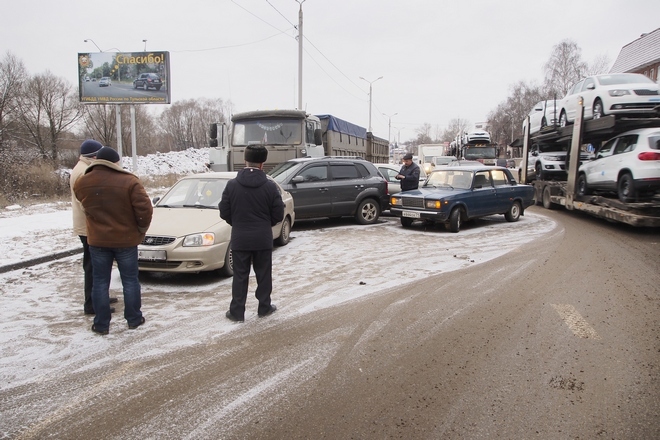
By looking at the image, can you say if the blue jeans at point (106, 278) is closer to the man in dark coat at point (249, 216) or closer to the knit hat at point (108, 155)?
the knit hat at point (108, 155)

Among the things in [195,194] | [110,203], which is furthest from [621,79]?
[110,203]

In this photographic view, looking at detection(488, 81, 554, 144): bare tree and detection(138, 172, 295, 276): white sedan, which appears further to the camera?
detection(488, 81, 554, 144): bare tree

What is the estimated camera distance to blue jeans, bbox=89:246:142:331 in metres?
4.43

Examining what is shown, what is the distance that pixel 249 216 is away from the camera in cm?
465

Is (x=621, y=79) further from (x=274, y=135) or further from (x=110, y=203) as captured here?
(x=110, y=203)

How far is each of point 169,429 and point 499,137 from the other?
271 feet

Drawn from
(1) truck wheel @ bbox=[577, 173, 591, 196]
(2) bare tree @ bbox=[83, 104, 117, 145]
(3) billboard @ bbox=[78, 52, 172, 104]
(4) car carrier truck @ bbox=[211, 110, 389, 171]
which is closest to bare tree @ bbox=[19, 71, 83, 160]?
(2) bare tree @ bbox=[83, 104, 117, 145]

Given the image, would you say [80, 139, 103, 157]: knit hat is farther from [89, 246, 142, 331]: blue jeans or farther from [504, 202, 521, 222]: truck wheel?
[504, 202, 521, 222]: truck wheel

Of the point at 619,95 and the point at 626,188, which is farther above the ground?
the point at 619,95

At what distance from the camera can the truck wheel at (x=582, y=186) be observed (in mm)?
12633

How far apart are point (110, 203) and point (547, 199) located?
1496 cm

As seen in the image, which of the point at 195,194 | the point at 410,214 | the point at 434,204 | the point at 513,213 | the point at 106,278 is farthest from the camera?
the point at 513,213

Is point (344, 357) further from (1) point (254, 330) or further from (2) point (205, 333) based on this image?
(2) point (205, 333)

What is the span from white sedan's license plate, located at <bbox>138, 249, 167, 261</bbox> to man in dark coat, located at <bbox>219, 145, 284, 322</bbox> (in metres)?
1.79
